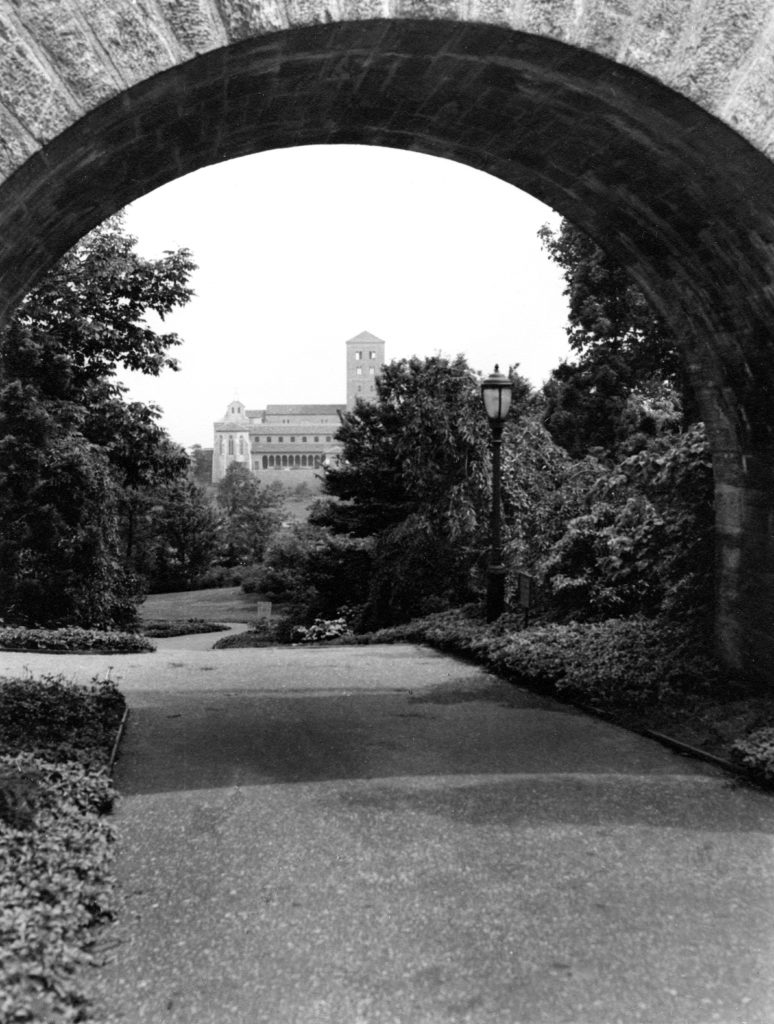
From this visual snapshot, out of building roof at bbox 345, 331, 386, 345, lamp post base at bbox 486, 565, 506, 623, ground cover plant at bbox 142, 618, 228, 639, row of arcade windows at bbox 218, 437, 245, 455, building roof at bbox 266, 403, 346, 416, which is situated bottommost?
ground cover plant at bbox 142, 618, 228, 639

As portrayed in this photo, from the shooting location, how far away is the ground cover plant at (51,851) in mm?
2930

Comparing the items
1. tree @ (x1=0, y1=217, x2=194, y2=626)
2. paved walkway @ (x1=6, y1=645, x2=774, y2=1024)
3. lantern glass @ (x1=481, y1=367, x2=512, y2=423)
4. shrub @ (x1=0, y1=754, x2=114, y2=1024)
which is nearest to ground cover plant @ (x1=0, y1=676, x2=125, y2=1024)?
shrub @ (x1=0, y1=754, x2=114, y2=1024)

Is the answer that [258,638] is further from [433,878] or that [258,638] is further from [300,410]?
[300,410]

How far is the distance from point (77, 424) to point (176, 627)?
11.9m

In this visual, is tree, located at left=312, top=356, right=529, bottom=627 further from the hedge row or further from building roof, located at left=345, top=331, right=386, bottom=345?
building roof, located at left=345, top=331, right=386, bottom=345

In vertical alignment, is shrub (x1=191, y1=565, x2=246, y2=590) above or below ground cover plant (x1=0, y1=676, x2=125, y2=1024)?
above

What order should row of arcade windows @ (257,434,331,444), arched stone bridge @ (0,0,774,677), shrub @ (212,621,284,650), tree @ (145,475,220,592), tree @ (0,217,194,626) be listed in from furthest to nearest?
row of arcade windows @ (257,434,331,444)
tree @ (145,475,220,592)
shrub @ (212,621,284,650)
tree @ (0,217,194,626)
arched stone bridge @ (0,0,774,677)

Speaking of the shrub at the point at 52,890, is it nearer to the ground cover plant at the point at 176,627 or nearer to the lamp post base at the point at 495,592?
the lamp post base at the point at 495,592

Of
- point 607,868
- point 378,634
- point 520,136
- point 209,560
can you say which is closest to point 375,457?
point 378,634

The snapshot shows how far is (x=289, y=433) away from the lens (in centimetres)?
12606

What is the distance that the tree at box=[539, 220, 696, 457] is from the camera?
898 inches

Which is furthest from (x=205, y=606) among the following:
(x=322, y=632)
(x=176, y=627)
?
(x=322, y=632)

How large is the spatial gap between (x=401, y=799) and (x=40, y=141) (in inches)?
145

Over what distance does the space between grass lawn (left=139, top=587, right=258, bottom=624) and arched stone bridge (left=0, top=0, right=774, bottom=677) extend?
26.6 m
